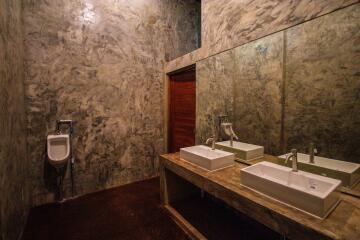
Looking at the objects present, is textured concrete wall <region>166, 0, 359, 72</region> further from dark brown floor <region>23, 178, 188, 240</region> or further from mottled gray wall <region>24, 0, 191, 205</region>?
dark brown floor <region>23, 178, 188, 240</region>

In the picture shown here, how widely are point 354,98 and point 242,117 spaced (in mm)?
1005

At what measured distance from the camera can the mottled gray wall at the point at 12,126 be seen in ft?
5.08

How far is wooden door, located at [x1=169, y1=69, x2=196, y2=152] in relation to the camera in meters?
3.21

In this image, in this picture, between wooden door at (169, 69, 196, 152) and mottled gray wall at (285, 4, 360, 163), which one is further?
wooden door at (169, 69, 196, 152)

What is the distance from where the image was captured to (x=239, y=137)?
2.25 m

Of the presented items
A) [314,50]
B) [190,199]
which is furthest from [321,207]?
[190,199]

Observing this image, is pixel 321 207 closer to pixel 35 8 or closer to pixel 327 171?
pixel 327 171

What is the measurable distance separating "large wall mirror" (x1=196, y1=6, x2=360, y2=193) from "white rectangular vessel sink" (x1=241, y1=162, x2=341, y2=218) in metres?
0.19

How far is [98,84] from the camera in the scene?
2930 millimetres

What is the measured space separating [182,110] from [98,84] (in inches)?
57.8

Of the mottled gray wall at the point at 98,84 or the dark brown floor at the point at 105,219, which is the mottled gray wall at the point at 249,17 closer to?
the mottled gray wall at the point at 98,84

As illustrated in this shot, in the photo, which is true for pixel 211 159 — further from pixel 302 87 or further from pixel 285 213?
pixel 302 87

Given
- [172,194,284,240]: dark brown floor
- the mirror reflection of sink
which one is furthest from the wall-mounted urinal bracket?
the mirror reflection of sink

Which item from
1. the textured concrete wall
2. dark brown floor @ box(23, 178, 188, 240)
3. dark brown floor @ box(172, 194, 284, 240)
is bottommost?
dark brown floor @ box(23, 178, 188, 240)
